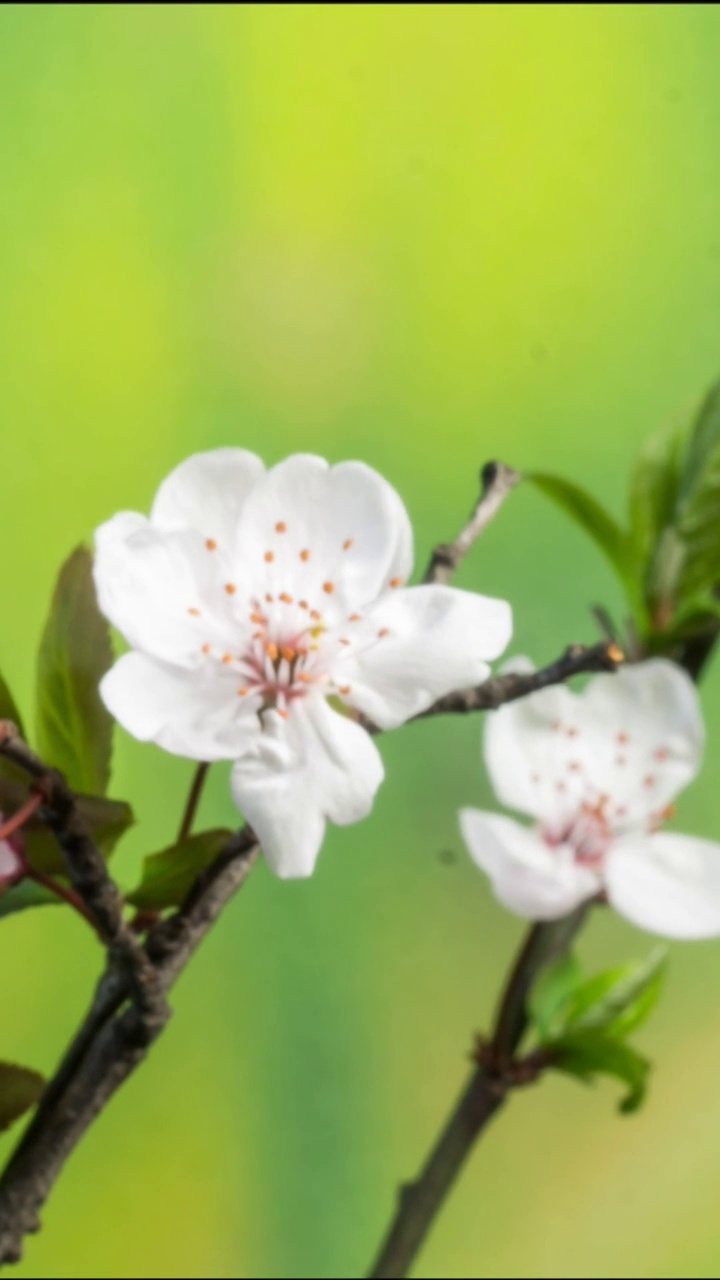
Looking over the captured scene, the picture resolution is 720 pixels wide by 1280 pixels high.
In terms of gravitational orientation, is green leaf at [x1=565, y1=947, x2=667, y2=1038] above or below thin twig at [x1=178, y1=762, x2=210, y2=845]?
below

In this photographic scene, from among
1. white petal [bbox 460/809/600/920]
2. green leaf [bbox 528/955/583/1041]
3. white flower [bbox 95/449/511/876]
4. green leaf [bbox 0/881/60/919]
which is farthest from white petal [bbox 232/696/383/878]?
green leaf [bbox 528/955/583/1041]

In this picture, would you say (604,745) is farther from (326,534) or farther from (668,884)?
(326,534)

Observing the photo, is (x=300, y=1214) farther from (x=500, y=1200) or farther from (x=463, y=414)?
(x=463, y=414)

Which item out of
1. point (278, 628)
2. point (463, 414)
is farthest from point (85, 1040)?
point (463, 414)

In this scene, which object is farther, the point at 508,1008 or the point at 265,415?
the point at 265,415

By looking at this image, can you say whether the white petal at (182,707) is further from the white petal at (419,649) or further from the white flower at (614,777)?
the white flower at (614,777)

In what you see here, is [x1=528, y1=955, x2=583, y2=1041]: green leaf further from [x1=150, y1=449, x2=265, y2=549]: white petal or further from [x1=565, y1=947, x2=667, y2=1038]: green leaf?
[x1=150, y1=449, x2=265, y2=549]: white petal
